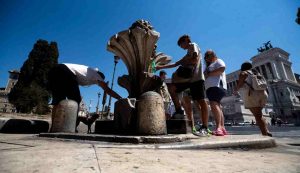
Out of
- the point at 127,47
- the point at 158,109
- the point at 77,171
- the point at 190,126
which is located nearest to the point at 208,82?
the point at 190,126

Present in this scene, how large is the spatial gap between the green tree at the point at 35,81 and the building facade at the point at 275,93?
4840cm

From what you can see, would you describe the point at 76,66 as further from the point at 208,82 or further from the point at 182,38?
the point at 208,82

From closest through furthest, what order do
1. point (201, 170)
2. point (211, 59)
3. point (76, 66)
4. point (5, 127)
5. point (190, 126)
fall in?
point (201, 170) < point (190, 126) < point (76, 66) < point (211, 59) < point (5, 127)

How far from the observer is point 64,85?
4.10 metres

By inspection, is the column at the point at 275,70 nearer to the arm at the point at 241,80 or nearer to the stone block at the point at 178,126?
the arm at the point at 241,80

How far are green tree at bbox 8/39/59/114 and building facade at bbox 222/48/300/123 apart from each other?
48.4 metres

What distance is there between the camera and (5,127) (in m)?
5.24

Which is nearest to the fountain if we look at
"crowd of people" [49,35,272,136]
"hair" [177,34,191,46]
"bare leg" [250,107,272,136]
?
"crowd of people" [49,35,272,136]

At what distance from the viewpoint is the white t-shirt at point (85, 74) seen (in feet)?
13.7

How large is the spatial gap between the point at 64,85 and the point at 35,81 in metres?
32.2

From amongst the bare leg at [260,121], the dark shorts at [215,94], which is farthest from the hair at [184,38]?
the bare leg at [260,121]

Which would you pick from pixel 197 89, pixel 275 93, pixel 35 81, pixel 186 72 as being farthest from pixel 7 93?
pixel 275 93

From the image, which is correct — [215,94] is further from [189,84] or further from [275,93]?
[275,93]

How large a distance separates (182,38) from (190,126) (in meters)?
2.03
